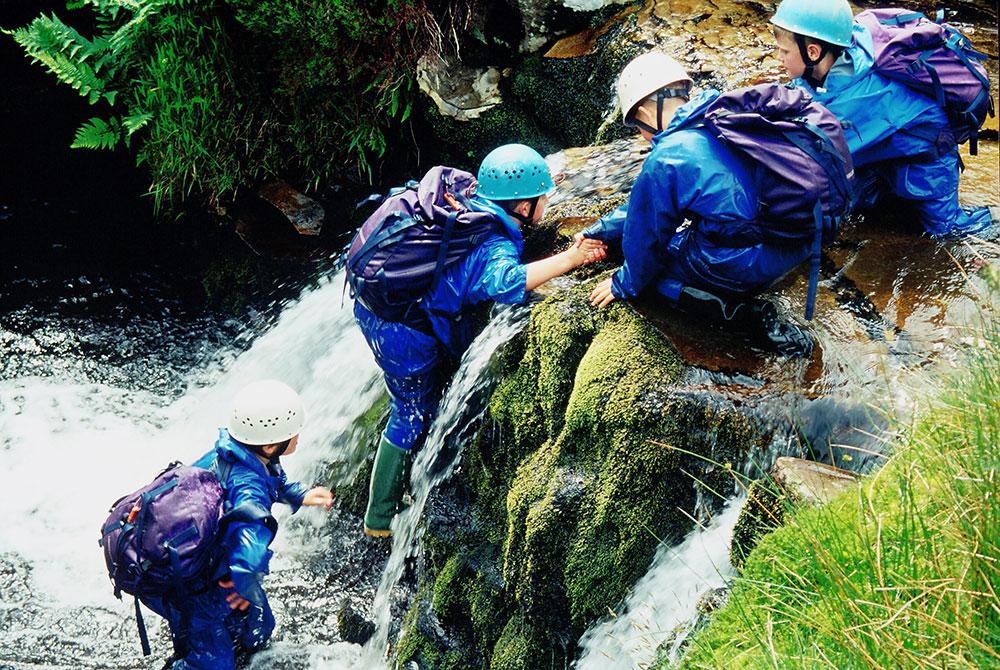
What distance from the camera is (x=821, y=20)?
4199 millimetres

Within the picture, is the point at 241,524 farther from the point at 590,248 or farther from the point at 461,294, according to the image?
the point at 590,248

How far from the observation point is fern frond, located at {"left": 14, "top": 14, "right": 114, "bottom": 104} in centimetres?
740

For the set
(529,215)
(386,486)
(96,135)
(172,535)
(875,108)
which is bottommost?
(386,486)

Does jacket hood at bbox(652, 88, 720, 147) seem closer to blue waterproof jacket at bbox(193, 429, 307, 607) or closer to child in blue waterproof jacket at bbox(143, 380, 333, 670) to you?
child in blue waterproof jacket at bbox(143, 380, 333, 670)

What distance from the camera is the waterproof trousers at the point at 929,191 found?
463 cm

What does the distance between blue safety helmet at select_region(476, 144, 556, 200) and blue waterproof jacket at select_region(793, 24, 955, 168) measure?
1.42 m

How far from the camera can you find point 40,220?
862cm

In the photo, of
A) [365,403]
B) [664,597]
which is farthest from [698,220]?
[365,403]

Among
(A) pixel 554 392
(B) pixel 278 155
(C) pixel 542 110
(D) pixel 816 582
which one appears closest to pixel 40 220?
(B) pixel 278 155

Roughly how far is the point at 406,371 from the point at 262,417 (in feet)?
2.74

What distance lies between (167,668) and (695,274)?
385 cm

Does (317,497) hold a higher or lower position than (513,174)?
lower

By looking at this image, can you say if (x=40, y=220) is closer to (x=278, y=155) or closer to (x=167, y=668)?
(x=278, y=155)

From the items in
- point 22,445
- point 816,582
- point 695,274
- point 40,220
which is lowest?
point 22,445
